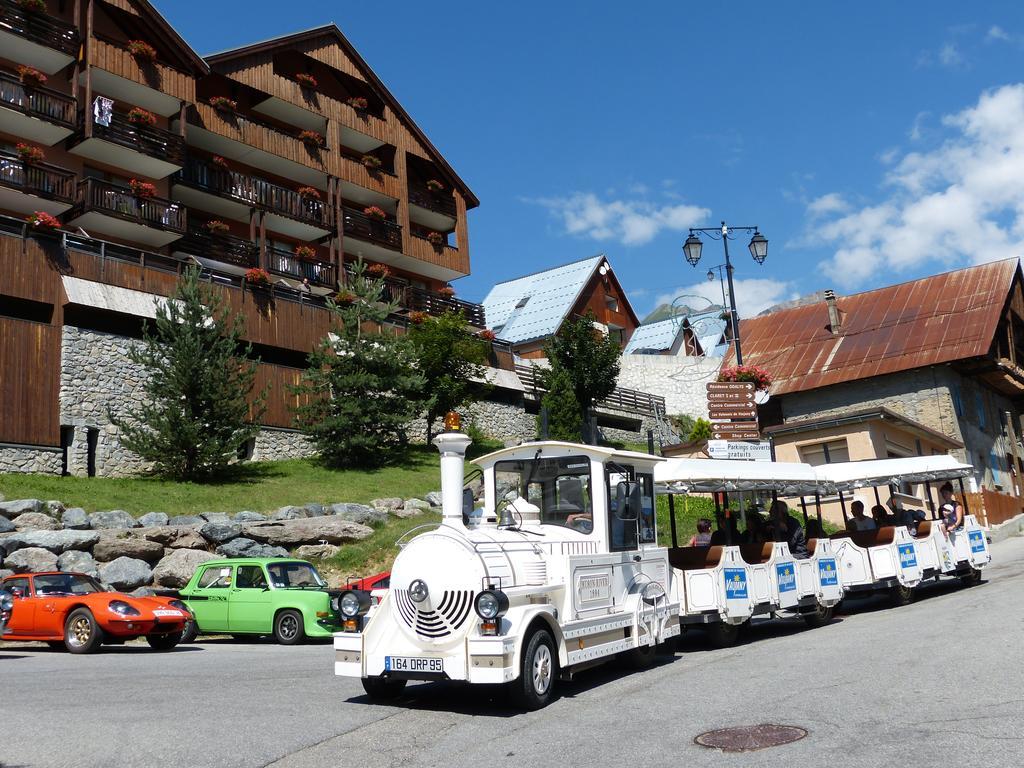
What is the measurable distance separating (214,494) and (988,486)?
1177 inches

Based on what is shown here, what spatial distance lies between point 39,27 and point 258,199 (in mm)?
9386

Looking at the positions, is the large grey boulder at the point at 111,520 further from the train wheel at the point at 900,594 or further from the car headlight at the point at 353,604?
the train wheel at the point at 900,594

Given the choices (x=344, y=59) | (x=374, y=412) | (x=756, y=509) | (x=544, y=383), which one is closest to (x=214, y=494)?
(x=374, y=412)

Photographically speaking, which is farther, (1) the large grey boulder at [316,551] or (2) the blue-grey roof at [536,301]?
(2) the blue-grey roof at [536,301]

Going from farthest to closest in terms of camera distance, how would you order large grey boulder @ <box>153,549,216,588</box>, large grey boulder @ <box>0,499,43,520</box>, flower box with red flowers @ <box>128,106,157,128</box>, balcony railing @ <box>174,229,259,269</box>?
balcony railing @ <box>174,229,259,269</box>, flower box with red flowers @ <box>128,106,157,128</box>, large grey boulder @ <box>0,499,43,520</box>, large grey boulder @ <box>153,549,216,588</box>

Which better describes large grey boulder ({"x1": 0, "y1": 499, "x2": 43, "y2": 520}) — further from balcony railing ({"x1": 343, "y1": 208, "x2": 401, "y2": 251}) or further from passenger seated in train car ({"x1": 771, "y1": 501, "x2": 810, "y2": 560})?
balcony railing ({"x1": 343, "y1": 208, "x2": 401, "y2": 251})

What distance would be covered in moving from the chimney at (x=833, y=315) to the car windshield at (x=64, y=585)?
33.3m

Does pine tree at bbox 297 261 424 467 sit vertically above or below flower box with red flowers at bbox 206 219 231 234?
below

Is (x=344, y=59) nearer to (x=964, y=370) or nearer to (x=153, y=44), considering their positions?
(x=153, y=44)

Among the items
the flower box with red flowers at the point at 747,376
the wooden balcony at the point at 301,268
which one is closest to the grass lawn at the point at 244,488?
the wooden balcony at the point at 301,268

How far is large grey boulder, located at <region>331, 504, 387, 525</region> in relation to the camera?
23.7 metres

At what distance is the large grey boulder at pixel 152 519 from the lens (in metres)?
21.5

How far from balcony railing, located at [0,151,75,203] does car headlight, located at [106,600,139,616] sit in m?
18.9

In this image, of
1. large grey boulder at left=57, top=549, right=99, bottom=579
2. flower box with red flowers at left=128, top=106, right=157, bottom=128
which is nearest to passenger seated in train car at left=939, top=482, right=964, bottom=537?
large grey boulder at left=57, top=549, right=99, bottom=579
